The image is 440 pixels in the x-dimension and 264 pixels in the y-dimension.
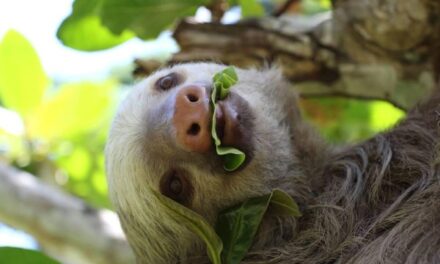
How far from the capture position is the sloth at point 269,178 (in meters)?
4.67

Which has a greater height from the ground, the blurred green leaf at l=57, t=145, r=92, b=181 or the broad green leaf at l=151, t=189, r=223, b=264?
the blurred green leaf at l=57, t=145, r=92, b=181

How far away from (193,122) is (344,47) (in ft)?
5.20

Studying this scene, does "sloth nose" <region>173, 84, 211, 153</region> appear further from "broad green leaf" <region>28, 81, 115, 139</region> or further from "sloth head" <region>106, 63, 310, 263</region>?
"broad green leaf" <region>28, 81, 115, 139</region>

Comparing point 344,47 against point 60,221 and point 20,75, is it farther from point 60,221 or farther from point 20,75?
point 60,221

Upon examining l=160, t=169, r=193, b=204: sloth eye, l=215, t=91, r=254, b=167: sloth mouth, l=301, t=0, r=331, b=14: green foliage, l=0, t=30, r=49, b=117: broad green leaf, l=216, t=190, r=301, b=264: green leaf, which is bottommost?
l=216, t=190, r=301, b=264: green leaf

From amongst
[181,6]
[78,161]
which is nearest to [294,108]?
[181,6]

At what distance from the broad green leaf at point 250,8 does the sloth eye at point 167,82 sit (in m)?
0.78

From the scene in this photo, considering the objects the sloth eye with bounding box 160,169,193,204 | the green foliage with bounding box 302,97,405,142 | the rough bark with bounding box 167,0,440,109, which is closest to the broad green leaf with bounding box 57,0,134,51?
the rough bark with bounding box 167,0,440,109

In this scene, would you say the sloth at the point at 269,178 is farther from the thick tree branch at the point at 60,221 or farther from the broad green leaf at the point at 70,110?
the broad green leaf at the point at 70,110

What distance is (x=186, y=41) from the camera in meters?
6.03

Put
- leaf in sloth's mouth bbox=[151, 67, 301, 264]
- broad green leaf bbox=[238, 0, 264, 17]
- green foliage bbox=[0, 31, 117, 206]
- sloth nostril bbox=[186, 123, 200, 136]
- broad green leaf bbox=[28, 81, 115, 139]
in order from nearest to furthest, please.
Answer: sloth nostril bbox=[186, 123, 200, 136] → leaf in sloth's mouth bbox=[151, 67, 301, 264] → broad green leaf bbox=[238, 0, 264, 17] → green foliage bbox=[0, 31, 117, 206] → broad green leaf bbox=[28, 81, 115, 139]

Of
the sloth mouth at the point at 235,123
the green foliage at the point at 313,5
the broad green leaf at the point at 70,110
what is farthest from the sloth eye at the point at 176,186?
the green foliage at the point at 313,5

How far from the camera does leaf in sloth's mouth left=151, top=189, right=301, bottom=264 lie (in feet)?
15.5

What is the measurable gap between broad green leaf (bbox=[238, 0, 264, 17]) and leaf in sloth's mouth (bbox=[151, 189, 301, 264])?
61.7 inches
